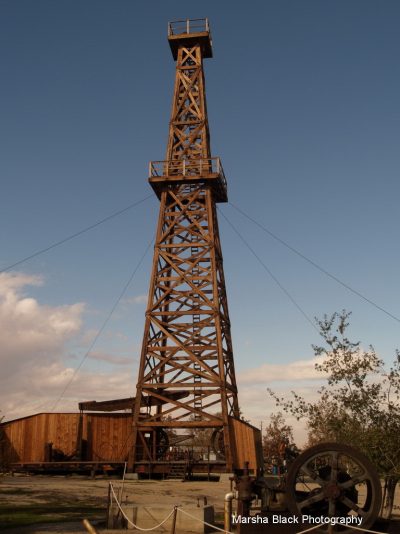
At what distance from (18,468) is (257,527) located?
23028mm

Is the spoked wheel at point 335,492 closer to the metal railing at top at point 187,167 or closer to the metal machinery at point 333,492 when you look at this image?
the metal machinery at point 333,492

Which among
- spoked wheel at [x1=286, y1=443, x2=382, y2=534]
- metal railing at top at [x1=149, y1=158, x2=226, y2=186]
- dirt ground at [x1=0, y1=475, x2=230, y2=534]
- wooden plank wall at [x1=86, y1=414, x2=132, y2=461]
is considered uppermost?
metal railing at top at [x1=149, y1=158, x2=226, y2=186]

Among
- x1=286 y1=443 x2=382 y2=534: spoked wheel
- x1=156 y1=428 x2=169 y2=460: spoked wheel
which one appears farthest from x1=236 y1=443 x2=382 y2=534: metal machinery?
x1=156 y1=428 x2=169 y2=460: spoked wheel

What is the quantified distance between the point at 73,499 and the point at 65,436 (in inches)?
458

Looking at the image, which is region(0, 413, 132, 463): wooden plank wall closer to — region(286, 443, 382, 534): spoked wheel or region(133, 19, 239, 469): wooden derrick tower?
region(133, 19, 239, 469): wooden derrick tower

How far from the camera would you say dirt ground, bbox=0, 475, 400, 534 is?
1435cm

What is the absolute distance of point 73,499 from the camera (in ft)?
64.6

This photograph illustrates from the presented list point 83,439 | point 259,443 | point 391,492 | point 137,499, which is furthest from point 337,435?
point 83,439

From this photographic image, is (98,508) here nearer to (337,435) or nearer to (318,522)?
(337,435)

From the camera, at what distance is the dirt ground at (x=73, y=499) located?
14.3 m

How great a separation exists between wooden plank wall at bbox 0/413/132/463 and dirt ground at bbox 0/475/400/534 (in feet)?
5.92

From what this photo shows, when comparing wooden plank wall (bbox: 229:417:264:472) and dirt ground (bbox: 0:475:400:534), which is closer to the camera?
dirt ground (bbox: 0:475:400:534)

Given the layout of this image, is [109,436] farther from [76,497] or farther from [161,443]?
[76,497]

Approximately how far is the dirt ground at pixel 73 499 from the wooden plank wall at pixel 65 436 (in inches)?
71.0
